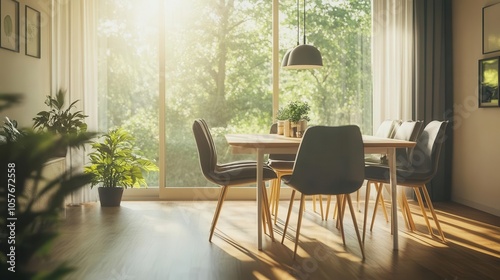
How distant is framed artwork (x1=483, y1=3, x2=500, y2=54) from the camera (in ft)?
16.0

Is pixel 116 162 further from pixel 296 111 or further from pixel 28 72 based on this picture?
pixel 296 111

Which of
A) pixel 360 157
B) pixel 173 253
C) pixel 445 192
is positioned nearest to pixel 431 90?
pixel 445 192

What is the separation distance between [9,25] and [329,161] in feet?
9.17

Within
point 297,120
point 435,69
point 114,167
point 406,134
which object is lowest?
point 114,167

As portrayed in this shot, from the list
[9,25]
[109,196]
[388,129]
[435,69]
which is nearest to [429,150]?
[388,129]

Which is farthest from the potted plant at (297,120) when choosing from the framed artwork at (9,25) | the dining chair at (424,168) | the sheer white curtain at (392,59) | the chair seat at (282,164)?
the framed artwork at (9,25)

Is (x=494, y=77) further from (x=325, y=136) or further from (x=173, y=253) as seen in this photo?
(x=173, y=253)

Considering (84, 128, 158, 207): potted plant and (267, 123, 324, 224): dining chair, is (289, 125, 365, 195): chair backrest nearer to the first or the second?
(267, 123, 324, 224): dining chair

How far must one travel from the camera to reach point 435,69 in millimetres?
5723

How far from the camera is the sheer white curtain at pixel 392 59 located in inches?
230

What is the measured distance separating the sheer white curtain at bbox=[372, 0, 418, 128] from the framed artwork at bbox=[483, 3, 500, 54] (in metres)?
0.88

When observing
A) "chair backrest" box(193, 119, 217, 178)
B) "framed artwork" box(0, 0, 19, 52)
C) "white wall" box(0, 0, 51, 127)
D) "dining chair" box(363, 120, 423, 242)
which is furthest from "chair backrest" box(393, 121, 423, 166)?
"framed artwork" box(0, 0, 19, 52)

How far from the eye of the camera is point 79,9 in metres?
5.57

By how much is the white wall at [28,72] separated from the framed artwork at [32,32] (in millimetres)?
51
